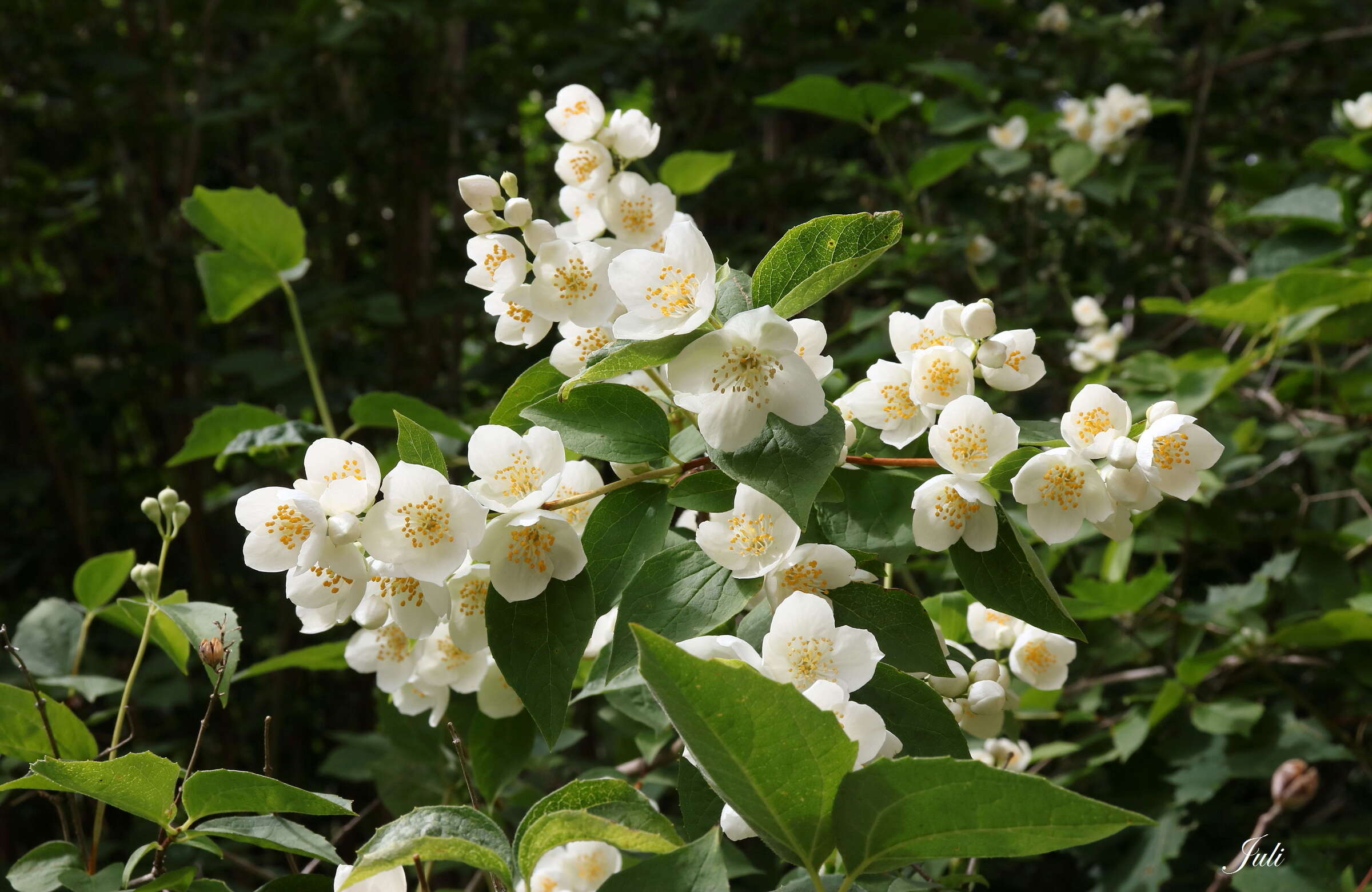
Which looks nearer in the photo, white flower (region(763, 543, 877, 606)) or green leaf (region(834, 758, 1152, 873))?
green leaf (region(834, 758, 1152, 873))

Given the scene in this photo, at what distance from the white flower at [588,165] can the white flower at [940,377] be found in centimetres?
44

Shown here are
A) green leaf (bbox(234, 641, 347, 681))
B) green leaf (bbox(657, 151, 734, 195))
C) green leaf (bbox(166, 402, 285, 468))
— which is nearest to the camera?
green leaf (bbox(234, 641, 347, 681))

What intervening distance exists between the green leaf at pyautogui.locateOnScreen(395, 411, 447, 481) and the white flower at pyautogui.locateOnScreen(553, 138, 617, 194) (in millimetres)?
426

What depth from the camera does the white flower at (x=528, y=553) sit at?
81 cm

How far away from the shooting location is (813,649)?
0.75 m

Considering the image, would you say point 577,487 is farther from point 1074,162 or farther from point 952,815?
point 1074,162

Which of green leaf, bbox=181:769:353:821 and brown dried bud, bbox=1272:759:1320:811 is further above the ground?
green leaf, bbox=181:769:353:821

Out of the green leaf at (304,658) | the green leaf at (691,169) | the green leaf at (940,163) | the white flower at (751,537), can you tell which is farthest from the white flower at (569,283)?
the green leaf at (940,163)

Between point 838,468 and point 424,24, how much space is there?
312 centimetres

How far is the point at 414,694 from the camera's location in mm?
1155

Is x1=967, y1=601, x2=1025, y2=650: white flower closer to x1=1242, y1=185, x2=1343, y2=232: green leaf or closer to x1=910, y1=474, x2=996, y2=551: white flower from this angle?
x1=910, y1=474, x2=996, y2=551: white flower

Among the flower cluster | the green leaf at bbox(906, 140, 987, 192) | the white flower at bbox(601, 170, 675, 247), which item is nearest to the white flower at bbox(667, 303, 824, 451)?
the white flower at bbox(601, 170, 675, 247)

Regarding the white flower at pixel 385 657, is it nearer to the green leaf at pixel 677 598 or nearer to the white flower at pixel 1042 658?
the green leaf at pixel 677 598

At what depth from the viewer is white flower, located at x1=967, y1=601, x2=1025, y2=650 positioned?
114 cm
